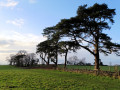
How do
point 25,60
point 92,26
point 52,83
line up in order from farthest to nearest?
point 25,60
point 92,26
point 52,83

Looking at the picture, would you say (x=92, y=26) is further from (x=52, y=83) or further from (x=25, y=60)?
(x=25, y=60)

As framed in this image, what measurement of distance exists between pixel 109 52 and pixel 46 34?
77.8 ft

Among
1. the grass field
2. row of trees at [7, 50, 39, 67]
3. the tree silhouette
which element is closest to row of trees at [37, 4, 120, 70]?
the tree silhouette

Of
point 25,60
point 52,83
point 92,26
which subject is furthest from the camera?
point 25,60

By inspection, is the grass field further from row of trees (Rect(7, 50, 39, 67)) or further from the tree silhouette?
row of trees (Rect(7, 50, 39, 67))

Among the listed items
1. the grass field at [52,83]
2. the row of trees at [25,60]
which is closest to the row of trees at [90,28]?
the grass field at [52,83]

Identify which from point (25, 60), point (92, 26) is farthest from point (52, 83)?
point (25, 60)

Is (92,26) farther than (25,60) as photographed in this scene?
No

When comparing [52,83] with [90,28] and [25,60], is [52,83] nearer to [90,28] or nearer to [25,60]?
[90,28]

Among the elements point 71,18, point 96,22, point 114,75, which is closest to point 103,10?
point 96,22

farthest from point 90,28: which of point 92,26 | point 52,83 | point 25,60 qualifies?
point 25,60

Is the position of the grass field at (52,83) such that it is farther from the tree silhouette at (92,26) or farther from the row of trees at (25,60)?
the row of trees at (25,60)

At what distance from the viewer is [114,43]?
20266 millimetres

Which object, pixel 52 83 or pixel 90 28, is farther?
pixel 90 28
